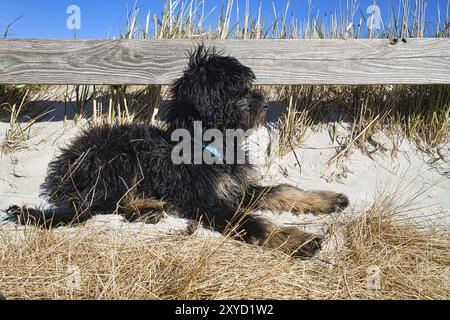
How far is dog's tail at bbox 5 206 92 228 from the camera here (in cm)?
346

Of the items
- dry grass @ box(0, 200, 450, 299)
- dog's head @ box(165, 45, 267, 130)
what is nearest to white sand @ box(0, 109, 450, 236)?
dry grass @ box(0, 200, 450, 299)

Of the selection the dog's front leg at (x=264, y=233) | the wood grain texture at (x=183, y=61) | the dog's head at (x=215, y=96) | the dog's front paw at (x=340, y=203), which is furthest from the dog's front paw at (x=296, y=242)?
the wood grain texture at (x=183, y=61)

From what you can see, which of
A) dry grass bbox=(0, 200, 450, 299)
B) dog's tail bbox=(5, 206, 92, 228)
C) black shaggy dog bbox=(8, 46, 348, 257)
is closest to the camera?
dry grass bbox=(0, 200, 450, 299)

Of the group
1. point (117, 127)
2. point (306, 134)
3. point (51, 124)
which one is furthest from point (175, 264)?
point (51, 124)

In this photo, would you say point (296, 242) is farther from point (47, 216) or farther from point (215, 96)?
point (47, 216)

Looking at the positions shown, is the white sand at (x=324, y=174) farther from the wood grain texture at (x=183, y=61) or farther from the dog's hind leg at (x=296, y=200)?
the wood grain texture at (x=183, y=61)

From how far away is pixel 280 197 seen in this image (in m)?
4.13

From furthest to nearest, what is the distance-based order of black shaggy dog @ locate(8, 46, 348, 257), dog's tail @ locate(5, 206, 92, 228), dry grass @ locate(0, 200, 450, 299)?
black shaggy dog @ locate(8, 46, 348, 257) < dog's tail @ locate(5, 206, 92, 228) < dry grass @ locate(0, 200, 450, 299)

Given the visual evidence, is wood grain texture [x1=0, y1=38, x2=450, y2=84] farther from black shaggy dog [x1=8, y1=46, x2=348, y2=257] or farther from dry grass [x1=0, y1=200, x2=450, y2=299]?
dry grass [x1=0, y1=200, x2=450, y2=299]

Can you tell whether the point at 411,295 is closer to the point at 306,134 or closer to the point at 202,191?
the point at 202,191

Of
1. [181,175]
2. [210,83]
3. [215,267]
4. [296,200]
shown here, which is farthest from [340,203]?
[215,267]

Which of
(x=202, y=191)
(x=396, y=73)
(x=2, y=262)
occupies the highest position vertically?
(x=396, y=73)

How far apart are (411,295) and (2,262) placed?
263 cm

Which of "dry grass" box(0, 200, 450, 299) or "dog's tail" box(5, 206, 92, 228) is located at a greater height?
"dog's tail" box(5, 206, 92, 228)
